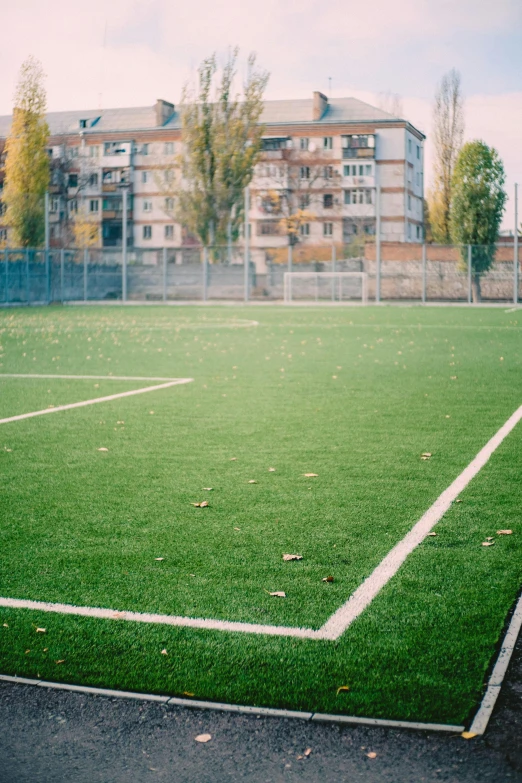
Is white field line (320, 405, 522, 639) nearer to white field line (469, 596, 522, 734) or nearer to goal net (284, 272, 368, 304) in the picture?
white field line (469, 596, 522, 734)

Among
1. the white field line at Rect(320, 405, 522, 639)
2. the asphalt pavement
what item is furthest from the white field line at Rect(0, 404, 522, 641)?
the asphalt pavement

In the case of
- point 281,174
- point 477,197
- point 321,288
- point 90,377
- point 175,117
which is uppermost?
point 175,117

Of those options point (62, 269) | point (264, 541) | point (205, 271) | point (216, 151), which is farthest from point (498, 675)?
point (216, 151)

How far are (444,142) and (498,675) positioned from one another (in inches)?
2488

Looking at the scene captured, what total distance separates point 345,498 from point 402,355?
9832 millimetres

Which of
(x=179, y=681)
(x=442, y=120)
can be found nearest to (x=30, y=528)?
(x=179, y=681)

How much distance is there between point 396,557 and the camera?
449cm

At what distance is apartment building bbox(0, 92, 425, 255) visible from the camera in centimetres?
6994

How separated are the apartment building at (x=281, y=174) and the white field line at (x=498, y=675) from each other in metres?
62.0

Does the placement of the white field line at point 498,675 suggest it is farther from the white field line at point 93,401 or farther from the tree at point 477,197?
the tree at point 477,197

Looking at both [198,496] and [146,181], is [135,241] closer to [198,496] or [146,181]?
[146,181]

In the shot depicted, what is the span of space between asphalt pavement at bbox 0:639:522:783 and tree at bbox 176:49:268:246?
52.8m

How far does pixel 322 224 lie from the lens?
72812 mm

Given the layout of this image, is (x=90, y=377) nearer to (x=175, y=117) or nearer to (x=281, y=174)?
(x=281, y=174)
